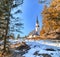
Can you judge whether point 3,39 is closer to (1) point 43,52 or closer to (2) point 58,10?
(1) point 43,52

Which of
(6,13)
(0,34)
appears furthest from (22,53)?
(6,13)

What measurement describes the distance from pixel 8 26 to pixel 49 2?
7331 mm

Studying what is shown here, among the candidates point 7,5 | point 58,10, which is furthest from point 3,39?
point 58,10

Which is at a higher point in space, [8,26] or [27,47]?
[8,26]

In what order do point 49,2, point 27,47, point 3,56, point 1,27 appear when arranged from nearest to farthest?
1. point 49,2
2. point 3,56
3. point 1,27
4. point 27,47

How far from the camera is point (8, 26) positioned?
2942 centimetres

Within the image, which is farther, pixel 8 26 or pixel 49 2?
Answer: pixel 8 26

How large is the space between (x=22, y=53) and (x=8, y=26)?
155 inches

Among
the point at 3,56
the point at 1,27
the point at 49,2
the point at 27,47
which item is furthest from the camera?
the point at 27,47

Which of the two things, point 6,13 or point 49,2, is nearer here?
point 49,2

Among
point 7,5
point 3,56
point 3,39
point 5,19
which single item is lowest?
point 3,56

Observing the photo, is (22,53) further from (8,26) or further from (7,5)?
(7,5)

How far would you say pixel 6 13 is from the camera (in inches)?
1163

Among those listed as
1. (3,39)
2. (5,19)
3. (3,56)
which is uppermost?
(5,19)
